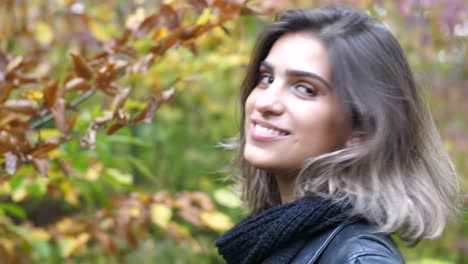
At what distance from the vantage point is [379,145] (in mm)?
1643

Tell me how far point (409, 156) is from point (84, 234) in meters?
1.50

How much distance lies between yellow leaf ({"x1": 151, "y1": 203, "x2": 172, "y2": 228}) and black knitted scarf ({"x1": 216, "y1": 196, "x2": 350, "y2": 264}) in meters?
0.77

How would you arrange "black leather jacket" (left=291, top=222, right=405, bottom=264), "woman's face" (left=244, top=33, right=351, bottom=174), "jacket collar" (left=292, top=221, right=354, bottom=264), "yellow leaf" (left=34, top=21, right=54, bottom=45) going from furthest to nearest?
"yellow leaf" (left=34, top=21, right=54, bottom=45)
"woman's face" (left=244, top=33, right=351, bottom=174)
"jacket collar" (left=292, top=221, right=354, bottom=264)
"black leather jacket" (left=291, top=222, right=405, bottom=264)

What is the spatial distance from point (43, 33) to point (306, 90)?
180 cm

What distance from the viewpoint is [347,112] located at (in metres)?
1.66

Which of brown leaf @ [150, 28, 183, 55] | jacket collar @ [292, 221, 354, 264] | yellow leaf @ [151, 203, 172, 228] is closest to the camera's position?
jacket collar @ [292, 221, 354, 264]

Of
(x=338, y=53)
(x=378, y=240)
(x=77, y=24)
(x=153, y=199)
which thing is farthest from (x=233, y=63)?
(x=378, y=240)

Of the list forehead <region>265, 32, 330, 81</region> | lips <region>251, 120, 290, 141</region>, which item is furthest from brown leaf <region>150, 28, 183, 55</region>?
lips <region>251, 120, 290, 141</region>

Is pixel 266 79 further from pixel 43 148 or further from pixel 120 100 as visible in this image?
pixel 43 148

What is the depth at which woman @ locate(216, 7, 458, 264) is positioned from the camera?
1.58m

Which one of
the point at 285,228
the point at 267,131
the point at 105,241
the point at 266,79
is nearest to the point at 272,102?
the point at 267,131

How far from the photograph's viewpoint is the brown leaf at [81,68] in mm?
1940

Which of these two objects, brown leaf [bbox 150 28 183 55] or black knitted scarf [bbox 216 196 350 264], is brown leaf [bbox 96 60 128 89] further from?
black knitted scarf [bbox 216 196 350 264]

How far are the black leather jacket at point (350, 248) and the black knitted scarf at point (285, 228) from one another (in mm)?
25
